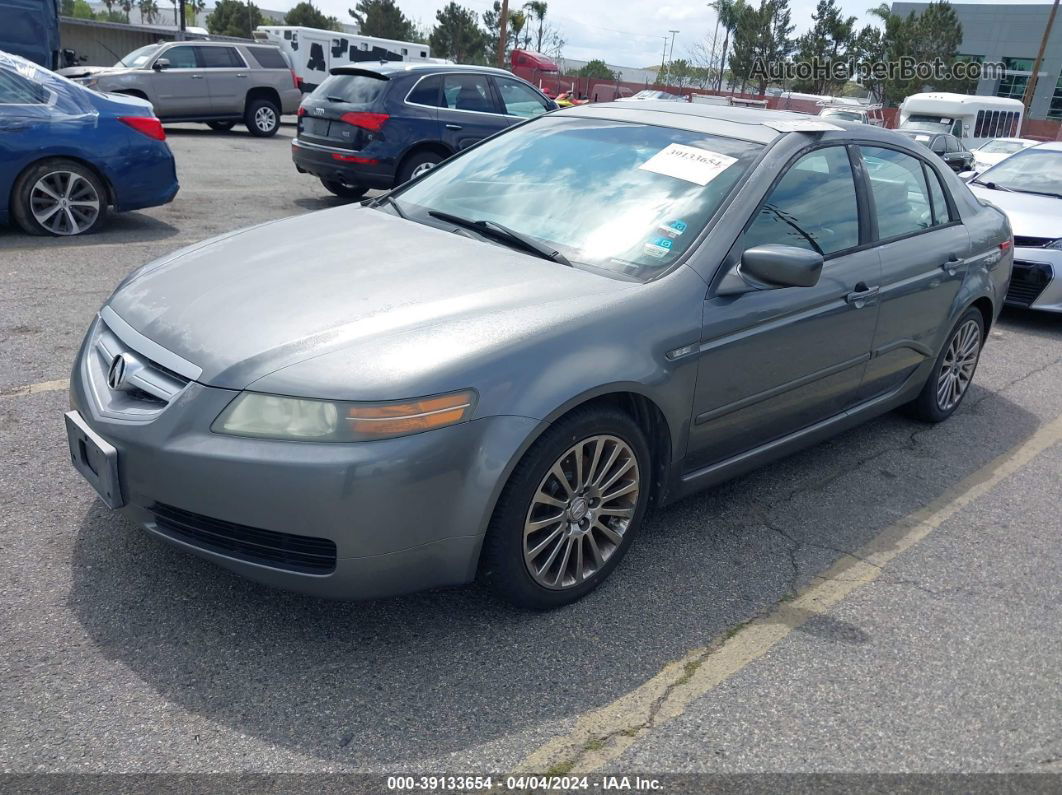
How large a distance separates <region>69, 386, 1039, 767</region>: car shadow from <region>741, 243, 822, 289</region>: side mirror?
1077 mm

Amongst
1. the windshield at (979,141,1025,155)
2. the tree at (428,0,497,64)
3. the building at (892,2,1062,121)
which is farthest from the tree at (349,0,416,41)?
the windshield at (979,141,1025,155)

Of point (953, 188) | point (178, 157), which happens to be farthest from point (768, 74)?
point (953, 188)

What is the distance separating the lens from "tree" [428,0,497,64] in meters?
54.5

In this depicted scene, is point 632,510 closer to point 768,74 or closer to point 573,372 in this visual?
point 573,372

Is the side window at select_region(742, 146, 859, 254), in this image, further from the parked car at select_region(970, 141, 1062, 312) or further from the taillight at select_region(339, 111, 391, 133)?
the taillight at select_region(339, 111, 391, 133)

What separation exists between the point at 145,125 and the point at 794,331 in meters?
6.43

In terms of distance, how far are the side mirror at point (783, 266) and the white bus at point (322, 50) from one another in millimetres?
22506

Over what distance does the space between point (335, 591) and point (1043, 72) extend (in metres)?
60.9

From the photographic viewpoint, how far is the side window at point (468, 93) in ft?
34.1

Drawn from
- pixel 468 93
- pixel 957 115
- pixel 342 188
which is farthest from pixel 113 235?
pixel 957 115

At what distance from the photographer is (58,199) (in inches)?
303

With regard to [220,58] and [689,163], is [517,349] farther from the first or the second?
[220,58]

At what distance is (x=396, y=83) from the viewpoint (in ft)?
32.8

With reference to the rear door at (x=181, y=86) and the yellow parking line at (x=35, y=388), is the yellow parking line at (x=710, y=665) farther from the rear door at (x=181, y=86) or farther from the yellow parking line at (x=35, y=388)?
the rear door at (x=181, y=86)
